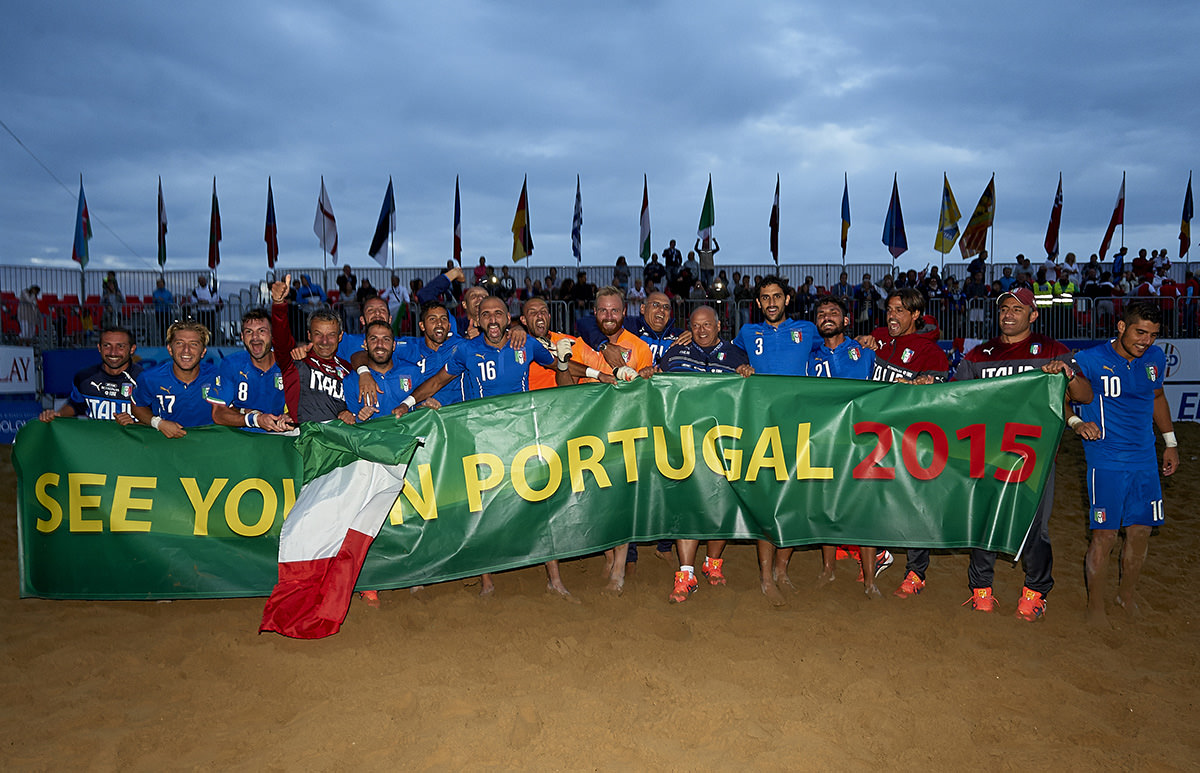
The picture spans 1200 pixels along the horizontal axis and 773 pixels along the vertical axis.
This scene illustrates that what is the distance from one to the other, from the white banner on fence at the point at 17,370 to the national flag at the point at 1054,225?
1008 inches

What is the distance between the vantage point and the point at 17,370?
45.6 ft

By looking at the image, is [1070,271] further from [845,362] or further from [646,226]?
[845,362]

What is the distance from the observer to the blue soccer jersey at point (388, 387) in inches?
213

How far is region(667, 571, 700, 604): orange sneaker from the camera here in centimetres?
A: 521

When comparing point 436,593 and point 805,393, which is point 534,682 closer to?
point 436,593

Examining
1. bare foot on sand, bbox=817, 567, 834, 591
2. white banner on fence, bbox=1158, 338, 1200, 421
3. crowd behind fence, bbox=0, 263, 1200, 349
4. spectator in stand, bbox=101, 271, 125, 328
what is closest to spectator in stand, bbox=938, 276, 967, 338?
crowd behind fence, bbox=0, 263, 1200, 349

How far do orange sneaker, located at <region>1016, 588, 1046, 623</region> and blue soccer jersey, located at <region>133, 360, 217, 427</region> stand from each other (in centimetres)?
586

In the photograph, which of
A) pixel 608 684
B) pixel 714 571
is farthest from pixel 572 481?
pixel 714 571

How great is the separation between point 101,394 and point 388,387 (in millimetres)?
2126

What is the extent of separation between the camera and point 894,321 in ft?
18.6

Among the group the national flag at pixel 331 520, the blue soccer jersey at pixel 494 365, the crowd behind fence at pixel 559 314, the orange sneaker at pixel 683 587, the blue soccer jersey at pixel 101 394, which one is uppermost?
the crowd behind fence at pixel 559 314

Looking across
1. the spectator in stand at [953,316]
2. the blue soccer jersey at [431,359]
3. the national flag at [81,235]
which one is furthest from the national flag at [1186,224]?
the national flag at [81,235]

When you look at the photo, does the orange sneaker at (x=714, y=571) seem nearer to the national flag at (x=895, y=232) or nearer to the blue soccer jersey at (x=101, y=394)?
the blue soccer jersey at (x=101, y=394)

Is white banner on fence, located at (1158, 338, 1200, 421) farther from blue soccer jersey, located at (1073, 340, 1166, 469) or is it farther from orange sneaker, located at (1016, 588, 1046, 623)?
orange sneaker, located at (1016, 588, 1046, 623)
